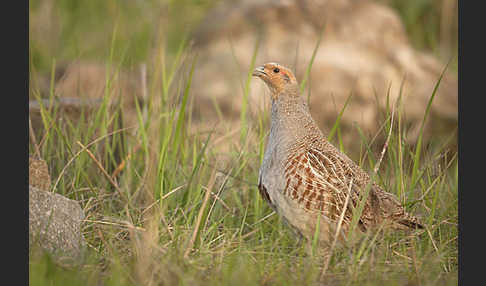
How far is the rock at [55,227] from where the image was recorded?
10.8 ft

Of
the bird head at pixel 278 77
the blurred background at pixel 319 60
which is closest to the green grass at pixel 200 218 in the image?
the bird head at pixel 278 77

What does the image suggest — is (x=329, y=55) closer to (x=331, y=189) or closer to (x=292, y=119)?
(x=292, y=119)

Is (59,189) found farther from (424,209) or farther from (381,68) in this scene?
(381,68)

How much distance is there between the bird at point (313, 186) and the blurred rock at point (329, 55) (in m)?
4.14

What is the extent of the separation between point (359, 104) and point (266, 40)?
1.62 m

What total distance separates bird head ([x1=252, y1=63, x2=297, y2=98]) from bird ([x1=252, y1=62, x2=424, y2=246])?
4.3 inches

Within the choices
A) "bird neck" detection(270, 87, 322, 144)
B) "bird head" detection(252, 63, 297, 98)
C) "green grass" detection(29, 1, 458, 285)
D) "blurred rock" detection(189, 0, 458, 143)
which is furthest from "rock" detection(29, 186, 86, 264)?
"blurred rock" detection(189, 0, 458, 143)

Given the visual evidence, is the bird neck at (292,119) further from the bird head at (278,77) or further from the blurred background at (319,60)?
the blurred background at (319,60)

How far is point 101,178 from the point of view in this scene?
4.78 metres

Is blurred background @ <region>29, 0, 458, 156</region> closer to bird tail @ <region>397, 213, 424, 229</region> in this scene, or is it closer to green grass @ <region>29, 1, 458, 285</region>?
green grass @ <region>29, 1, 458, 285</region>

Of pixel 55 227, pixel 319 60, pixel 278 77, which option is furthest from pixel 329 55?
pixel 55 227

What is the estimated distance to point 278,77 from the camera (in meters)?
4.22

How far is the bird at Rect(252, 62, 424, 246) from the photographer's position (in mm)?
3820

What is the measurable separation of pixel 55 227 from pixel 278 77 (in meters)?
1.81
